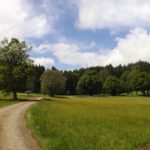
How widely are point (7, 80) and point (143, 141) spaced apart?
75.4 metres

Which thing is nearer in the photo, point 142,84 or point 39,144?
point 39,144

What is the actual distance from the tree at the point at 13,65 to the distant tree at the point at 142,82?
98.2 meters

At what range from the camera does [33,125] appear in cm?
3062

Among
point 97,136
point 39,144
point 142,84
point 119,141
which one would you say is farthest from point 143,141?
point 142,84

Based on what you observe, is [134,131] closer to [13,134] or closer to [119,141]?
[119,141]

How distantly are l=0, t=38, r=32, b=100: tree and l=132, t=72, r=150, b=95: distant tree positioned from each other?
3865 inches

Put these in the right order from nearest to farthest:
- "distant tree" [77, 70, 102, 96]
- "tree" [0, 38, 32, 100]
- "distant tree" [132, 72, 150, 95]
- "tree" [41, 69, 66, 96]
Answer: "tree" [0, 38, 32, 100]
"tree" [41, 69, 66, 96]
"distant tree" [132, 72, 150, 95]
"distant tree" [77, 70, 102, 96]

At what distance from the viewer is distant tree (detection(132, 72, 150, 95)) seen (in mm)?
187062

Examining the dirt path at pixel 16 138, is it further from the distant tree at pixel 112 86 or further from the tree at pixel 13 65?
the distant tree at pixel 112 86

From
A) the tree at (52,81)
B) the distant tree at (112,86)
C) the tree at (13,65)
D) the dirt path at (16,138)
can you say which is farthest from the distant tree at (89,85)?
the dirt path at (16,138)

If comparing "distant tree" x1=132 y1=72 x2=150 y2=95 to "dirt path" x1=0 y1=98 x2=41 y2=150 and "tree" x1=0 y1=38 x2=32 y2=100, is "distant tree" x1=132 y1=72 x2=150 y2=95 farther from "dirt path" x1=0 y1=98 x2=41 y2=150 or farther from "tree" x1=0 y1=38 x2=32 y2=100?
"dirt path" x1=0 y1=98 x2=41 y2=150

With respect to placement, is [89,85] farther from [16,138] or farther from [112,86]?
[16,138]

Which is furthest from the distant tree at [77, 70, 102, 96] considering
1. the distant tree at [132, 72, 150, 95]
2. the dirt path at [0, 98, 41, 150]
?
the dirt path at [0, 98, 41, 150]

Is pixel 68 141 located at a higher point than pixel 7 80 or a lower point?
lower
